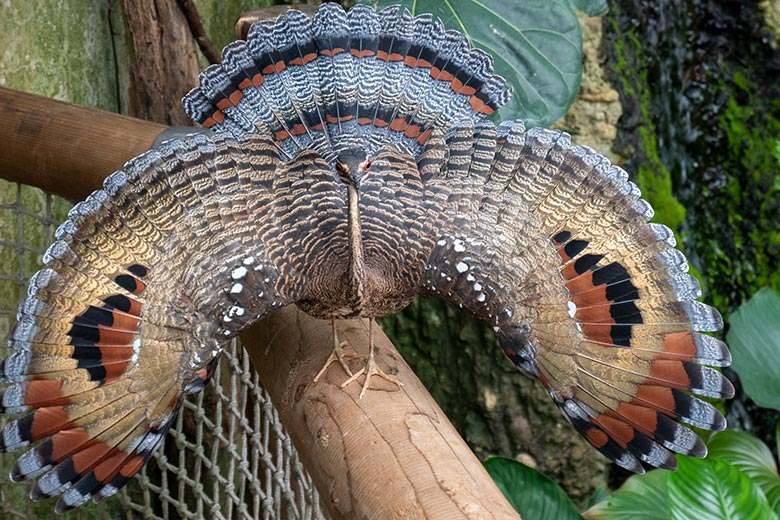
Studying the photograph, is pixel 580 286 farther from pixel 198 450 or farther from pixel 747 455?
pixel 747 455

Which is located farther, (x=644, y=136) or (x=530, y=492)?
(x=644, y=136)

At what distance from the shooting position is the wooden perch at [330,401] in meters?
1.20

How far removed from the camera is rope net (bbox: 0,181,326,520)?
1889 mm

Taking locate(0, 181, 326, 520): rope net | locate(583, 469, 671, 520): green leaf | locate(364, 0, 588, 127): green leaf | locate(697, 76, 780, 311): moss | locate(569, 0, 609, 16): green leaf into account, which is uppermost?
locate(569, 0, 609, 16): green leaf

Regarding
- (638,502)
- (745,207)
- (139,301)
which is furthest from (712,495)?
(745,207)

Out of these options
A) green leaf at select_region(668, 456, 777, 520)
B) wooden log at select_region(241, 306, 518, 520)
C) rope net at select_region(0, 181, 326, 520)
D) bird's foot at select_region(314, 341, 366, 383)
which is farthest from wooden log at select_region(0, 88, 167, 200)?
green leaf at select_region(668, 456, 777, 520)

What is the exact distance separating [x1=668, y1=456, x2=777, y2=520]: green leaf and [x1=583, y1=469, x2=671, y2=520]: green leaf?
0.52ft

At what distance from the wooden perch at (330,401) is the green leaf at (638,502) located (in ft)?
2.70

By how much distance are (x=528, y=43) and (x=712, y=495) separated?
1.10 metres

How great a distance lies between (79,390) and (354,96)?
78 cm

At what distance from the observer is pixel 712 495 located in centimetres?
198

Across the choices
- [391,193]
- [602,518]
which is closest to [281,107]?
[391,193]

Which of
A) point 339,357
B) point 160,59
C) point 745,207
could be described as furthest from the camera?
point 745,207

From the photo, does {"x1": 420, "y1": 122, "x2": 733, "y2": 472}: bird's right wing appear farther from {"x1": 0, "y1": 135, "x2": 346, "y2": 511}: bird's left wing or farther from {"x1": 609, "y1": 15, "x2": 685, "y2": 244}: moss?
{"x1": 609, "y1": 15, "x2": 685, "y2": 244}: moss
